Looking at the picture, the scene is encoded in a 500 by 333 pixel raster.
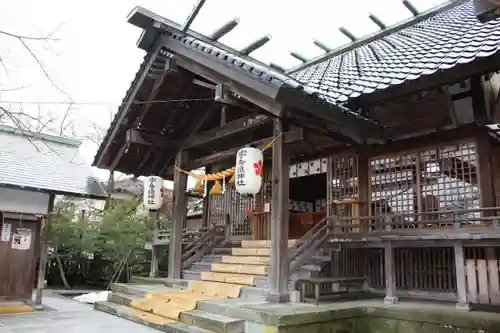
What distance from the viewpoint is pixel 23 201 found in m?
10.4

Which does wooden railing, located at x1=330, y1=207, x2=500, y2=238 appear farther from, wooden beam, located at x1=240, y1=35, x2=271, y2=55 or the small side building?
the small side building

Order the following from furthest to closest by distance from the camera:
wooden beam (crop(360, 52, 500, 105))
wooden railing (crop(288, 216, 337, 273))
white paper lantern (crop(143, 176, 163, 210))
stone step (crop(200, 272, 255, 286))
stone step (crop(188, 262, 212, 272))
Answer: white paper lantern (crop(143, 176, 163, 210)), stone step (crop(188, 262, 212, 272)), stone step (crop(200, 272, 255, 286)), wooden railing (crop(288, 216, 337, 273)), wooden beam (crop(360, 52, 500, 105))

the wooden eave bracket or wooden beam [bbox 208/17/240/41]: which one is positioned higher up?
wooden beam [bbox 208/17/240/41]

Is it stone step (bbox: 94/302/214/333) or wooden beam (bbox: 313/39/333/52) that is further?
wooden beam (bbox: 313/39/333/52)

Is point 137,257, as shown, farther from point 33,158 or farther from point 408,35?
point 408,35

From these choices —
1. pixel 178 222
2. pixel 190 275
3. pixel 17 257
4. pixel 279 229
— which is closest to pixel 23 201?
pixel 17 257

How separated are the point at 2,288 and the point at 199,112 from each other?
21.5 feet

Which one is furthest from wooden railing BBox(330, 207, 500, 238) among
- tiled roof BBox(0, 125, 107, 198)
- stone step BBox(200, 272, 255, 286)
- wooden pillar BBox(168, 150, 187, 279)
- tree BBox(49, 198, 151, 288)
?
tree BBox(49, 198, 151, 288)

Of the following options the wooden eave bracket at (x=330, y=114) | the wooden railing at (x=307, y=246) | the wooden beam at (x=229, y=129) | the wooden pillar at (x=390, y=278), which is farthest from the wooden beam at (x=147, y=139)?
the wooden pillar at (x=390, y=278)

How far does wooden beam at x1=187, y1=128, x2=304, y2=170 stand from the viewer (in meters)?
7.68

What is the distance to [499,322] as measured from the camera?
6004 mm

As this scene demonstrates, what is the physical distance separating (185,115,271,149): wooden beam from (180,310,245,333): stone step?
394 centimetres

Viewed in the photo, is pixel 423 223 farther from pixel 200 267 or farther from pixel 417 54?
pixel 200 267

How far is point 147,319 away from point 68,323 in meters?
1.68
